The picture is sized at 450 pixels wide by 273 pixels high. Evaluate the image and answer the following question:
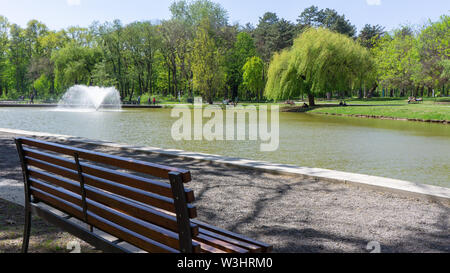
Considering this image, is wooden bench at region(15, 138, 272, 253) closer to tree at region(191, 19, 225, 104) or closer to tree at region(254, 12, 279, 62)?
tree at region(191, 19, 225, 104)

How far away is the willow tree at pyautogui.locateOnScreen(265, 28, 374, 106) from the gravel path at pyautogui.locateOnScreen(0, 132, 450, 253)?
3084cm

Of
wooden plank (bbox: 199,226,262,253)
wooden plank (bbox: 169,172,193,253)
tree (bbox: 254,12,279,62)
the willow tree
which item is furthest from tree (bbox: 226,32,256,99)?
wooden plank (bbox: 169,172,193,253)

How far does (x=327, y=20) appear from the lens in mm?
72312

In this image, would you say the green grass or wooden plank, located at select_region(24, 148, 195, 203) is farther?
the green grass

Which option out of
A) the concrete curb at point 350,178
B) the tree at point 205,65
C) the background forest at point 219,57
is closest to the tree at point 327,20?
the background forest at point 219,57

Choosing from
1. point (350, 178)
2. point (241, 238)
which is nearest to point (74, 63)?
point (350, 178)

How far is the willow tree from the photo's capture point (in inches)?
1393

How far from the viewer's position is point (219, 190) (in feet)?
18.5

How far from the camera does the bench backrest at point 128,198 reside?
2.12 meters

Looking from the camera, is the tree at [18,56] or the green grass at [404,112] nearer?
the green grass at [404,112]

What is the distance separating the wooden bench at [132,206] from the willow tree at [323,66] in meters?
34.1

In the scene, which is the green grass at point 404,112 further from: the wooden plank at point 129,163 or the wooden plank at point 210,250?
the wooden plank at point 129,163
